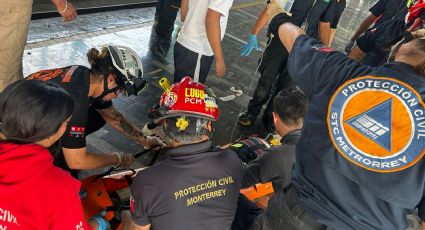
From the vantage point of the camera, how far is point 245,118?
16.1 ft

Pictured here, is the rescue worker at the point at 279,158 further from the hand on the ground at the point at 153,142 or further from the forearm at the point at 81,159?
the forearm at the point at 81,159

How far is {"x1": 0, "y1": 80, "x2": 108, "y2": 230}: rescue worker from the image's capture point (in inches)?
57.4

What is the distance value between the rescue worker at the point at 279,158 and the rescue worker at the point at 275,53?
4.45ft

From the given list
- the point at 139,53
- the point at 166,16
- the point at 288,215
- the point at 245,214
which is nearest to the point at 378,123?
the point at 288,215

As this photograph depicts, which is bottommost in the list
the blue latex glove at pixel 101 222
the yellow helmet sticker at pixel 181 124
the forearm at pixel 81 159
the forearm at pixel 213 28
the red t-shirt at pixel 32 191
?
the blue latex glove at pixel 101 222

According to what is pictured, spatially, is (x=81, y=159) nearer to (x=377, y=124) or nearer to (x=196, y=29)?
(x=196, y=29)

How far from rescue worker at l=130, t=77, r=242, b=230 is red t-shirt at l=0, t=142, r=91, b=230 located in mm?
408

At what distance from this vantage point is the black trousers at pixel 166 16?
6105mm

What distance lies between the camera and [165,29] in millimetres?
6305

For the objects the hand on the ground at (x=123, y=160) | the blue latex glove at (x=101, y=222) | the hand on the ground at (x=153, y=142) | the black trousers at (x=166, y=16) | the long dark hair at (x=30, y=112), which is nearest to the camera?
the long dark hair at (x=30, y=112)

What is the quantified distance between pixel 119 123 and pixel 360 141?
2332mm

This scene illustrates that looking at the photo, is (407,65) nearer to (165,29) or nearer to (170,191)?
(170,191)

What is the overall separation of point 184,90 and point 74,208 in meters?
0.86

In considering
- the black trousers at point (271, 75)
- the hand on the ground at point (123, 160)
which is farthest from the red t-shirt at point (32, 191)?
the black trousers at point (271, 75)
